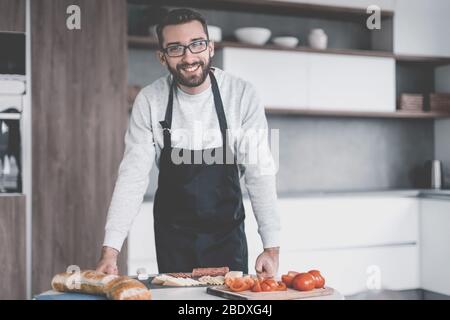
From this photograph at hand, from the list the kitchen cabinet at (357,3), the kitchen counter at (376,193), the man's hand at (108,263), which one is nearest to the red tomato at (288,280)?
the man's hand at (108,263)

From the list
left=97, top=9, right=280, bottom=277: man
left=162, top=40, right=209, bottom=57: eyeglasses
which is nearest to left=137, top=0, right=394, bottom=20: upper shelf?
left=97, top=9, right=280, bottom=277: man

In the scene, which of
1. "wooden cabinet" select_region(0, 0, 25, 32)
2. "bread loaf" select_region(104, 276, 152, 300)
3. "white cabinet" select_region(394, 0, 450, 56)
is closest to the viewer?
"bread loaf" select_region(104, 276, 152, 300)

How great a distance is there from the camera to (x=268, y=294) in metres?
1.66

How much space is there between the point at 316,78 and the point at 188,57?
2243 mm

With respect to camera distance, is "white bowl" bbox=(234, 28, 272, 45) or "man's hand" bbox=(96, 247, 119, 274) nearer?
"man's hand" bbox=(96, 247, 119, 274)

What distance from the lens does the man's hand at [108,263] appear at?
193cm

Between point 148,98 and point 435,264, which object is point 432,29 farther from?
point 148,98

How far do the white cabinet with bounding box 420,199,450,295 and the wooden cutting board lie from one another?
110 inches

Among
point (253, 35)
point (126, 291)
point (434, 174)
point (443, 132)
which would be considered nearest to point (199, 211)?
point (126, 291)

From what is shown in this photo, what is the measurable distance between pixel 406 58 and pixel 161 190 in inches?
108

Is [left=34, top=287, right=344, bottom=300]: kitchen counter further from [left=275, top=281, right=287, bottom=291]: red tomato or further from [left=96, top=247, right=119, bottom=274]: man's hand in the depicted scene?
[left=96, top=247, right=119, bottom=274]: man's hand

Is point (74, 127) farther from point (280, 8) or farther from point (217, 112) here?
point (280, 8)

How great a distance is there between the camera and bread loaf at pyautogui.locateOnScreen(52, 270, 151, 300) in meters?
1.56

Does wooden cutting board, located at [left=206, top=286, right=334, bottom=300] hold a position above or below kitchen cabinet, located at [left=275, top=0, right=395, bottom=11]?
below
